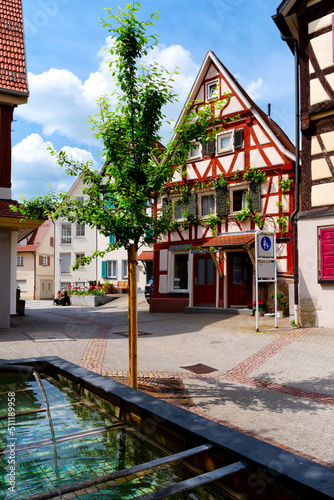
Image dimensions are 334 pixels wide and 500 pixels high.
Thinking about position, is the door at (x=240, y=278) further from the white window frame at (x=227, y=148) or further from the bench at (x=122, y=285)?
the bench at (x=122, y=285)

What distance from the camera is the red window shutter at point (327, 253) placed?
1214 centimetres

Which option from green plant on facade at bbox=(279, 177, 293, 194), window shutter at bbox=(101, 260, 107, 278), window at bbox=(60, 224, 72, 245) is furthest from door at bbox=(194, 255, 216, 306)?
window at bbox=(60, 224, 72, 245)

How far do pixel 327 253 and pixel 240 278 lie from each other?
6165 millimetres

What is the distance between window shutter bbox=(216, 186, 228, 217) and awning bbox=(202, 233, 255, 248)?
3.24 ft

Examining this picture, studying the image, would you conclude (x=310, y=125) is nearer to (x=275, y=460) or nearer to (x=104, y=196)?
(x=104, y=196)

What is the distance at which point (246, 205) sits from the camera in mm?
17594

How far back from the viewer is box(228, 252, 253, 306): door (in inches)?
703

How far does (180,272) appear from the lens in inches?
800

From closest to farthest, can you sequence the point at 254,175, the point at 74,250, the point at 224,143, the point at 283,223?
the point at 283,223 → the point at 254,175 → the point at 224,143 → the point at 74,250

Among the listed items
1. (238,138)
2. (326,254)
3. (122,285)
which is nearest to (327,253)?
(326,254)

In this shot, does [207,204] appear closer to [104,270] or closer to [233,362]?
[233,362]

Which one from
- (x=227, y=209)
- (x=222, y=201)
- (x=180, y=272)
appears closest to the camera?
(x=227, y=209)

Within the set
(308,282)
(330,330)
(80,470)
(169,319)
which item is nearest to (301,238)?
(308,282)

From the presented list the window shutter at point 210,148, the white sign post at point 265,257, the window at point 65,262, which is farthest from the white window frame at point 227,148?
the window at point 65,262
